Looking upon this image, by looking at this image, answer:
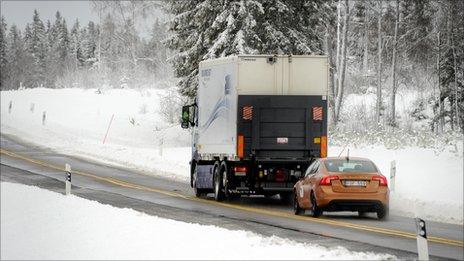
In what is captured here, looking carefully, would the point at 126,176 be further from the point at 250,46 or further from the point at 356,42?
the point at 356,42

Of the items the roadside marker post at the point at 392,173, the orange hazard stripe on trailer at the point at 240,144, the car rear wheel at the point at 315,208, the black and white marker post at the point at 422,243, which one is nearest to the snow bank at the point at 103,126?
the orange hazard stripe on trailer at the point at 240,144

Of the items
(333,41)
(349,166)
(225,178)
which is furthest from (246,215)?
(333,41)

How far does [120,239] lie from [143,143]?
37838 millimetres

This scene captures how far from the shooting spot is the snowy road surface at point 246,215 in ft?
48.6

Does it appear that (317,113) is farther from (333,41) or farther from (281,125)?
(333,41)

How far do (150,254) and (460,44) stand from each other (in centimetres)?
3714

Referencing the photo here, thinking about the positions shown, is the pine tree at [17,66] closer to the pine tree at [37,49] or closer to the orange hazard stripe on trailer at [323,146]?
the pine tree at [37,49]

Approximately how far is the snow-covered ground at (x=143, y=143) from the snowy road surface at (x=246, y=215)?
81.9 inches

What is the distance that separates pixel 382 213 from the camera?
19.3 metres

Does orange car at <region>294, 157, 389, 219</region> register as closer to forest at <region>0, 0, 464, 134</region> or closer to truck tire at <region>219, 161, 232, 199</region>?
truck tire at <region>219, 161, 232, 199</region>

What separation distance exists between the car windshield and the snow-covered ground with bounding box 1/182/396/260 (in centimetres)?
417

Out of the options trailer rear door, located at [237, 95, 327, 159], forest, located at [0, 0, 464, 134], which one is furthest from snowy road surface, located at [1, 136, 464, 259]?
forest, located at [0, 0, 464, 134]

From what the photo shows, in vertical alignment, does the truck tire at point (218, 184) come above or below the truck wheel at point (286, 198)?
above

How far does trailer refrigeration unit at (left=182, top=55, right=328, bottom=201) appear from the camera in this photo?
23.2 m
